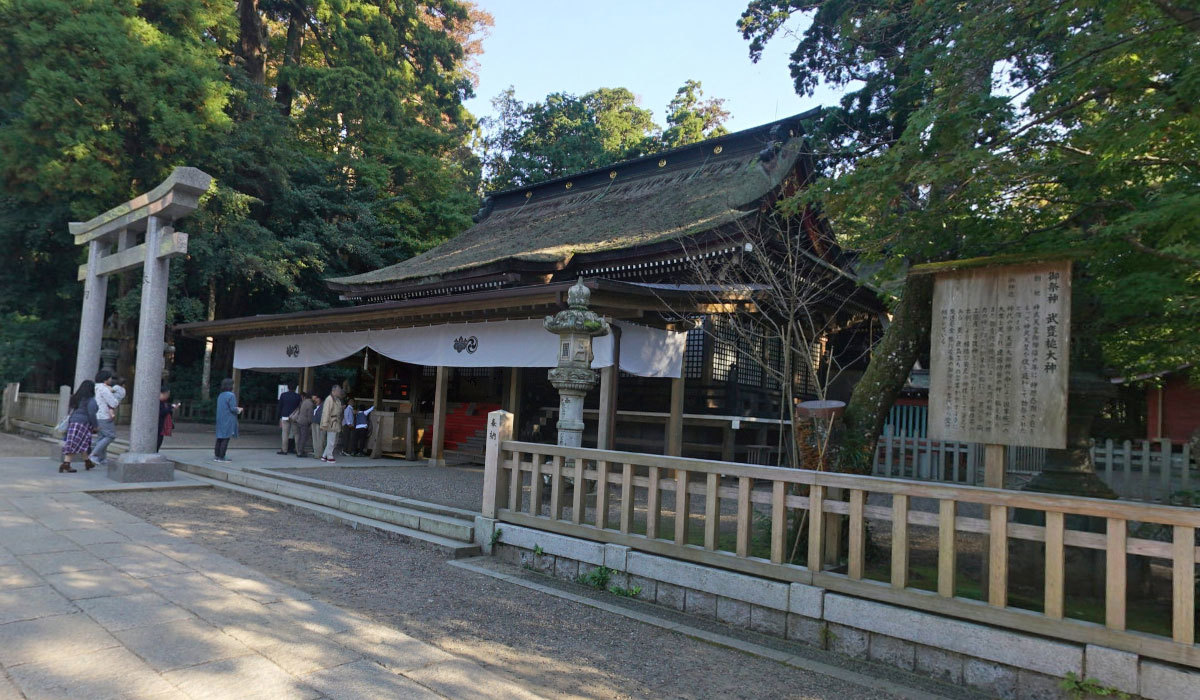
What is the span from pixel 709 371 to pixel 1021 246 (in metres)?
6.27

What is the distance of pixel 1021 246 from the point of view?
5.94 meters

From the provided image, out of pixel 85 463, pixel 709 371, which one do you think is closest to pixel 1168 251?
pixel 709 371

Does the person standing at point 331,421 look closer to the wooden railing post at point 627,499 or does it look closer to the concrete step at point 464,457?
the concrete step at point 464,457

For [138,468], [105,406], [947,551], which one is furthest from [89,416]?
[947,551]

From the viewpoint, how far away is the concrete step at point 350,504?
23.2ft

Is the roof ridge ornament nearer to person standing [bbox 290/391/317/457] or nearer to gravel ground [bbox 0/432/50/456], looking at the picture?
person standing [bbox 290/391/317/457]

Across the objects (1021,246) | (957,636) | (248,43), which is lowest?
(957,636)

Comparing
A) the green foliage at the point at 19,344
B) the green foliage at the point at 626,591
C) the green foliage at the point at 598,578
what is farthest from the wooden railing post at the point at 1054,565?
the green foliage at the point at 19,344

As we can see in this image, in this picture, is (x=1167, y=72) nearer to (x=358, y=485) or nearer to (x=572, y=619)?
(x=572, y=619)

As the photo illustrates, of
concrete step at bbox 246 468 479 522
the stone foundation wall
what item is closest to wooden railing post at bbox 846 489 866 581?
the stone foundation wall

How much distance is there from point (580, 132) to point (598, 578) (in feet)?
88.1

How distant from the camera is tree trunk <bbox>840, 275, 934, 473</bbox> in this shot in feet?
19.4

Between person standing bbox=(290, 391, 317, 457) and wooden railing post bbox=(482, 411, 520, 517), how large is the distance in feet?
26.7

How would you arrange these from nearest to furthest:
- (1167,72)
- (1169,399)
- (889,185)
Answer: (1167,72) → (889,185) → (1169,399)
